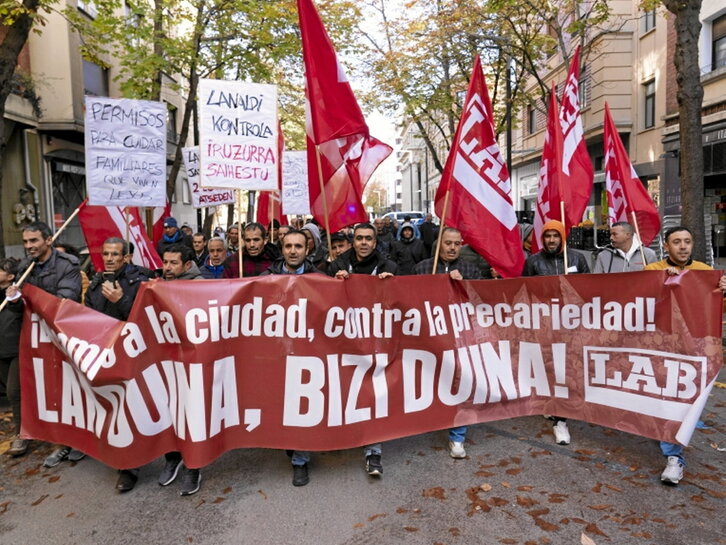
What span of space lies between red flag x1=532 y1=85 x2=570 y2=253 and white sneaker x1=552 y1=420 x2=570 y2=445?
6.07ft

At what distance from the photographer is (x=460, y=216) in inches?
200

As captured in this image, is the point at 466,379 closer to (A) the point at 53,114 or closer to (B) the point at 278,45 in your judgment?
(B) the point at 278,45

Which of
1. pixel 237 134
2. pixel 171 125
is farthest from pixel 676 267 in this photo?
pixel 171 125

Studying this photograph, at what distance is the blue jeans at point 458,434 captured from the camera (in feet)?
14.4

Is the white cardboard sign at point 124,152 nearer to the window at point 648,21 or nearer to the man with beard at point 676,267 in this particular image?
the man with beard at point 676,267

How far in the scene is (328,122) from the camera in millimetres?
4922

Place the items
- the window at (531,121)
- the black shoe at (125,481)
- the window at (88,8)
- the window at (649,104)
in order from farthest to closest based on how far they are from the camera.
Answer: the window at (531,121)
the window at (649,104)
the window at (88,8)
the black shoe at (125,481)

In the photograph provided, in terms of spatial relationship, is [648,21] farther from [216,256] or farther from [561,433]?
[561,433]

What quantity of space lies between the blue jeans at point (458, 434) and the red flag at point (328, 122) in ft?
7.29

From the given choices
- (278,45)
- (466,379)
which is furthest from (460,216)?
(278,45)

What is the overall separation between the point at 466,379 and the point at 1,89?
6.33 metres

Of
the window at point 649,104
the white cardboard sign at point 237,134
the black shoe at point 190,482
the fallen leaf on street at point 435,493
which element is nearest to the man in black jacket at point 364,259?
the white cardboard sign at point 237,134

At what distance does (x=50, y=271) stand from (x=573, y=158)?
5150 millimetres

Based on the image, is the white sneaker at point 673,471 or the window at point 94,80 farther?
the window at point 94,80
